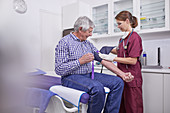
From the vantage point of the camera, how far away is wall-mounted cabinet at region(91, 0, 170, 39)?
93.4 inches

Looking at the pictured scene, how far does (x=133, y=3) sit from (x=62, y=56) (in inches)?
74.9

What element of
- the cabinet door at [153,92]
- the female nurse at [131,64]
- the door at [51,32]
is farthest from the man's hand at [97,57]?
the door at [51,32]

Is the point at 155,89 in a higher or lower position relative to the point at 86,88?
lower

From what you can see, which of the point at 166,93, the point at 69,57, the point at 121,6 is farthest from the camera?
the point at 121,6

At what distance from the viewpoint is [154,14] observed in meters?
2.49

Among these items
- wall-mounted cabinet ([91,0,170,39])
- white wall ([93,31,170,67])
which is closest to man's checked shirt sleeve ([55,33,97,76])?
wall-mounted cabinet ([91,0,170,39])

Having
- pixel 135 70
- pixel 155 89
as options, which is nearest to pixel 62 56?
pixel 135 70

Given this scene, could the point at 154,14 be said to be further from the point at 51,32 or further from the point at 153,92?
the point at 51,32

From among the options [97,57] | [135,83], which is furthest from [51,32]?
[135,83]

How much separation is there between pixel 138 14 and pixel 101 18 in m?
0.81

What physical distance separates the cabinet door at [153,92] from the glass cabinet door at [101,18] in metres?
1.31

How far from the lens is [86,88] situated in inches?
47.1

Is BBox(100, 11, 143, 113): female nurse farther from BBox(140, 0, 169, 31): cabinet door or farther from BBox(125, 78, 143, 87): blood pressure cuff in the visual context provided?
BBox(140, 0, 169, 31): cabinet door

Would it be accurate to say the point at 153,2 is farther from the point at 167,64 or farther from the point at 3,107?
the point at 3,107
